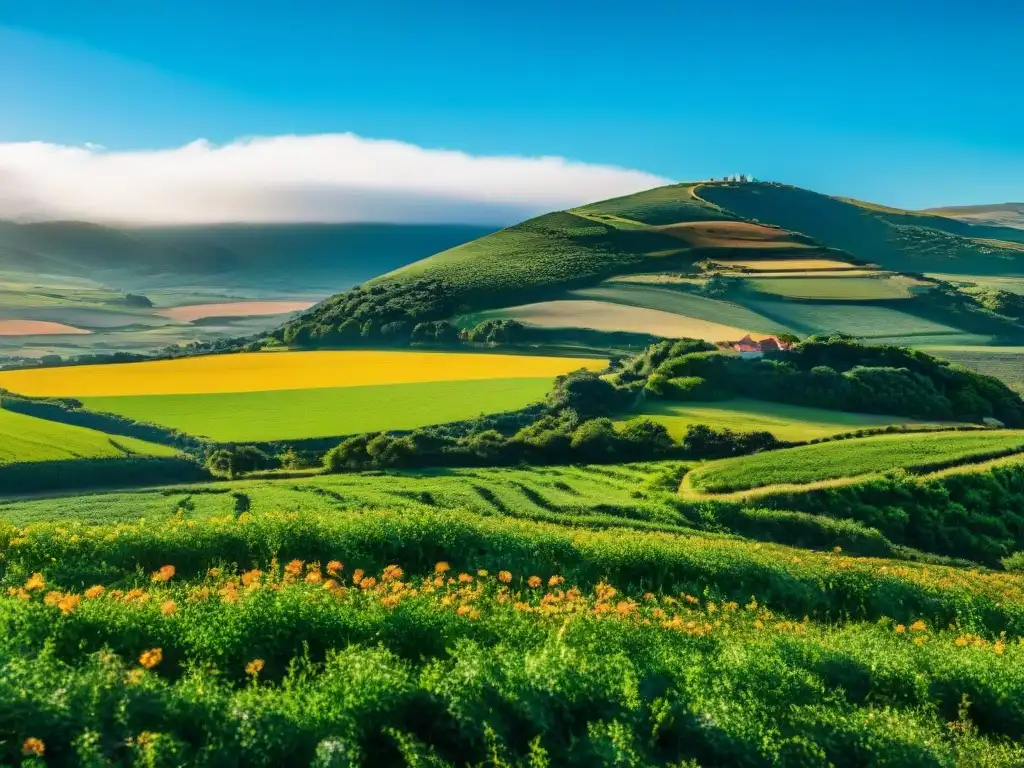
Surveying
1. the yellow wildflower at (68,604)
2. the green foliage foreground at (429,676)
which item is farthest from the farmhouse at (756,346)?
the yellow wildflower at (68,604)

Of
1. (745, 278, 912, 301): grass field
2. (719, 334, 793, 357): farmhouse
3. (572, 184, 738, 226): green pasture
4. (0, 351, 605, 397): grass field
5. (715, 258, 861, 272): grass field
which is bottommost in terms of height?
(0, 351, 605, 397): grass field

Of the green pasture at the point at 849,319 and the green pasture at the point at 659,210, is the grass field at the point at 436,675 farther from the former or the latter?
the green pasture at the point at 659,210

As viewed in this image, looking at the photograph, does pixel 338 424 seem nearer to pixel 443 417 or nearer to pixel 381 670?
pixel 443 417

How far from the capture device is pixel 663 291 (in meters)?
125

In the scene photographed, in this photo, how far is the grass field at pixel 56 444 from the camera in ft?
134

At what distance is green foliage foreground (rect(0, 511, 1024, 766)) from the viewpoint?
25.4 ft

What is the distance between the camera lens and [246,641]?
9477 mm

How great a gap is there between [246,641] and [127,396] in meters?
55.5

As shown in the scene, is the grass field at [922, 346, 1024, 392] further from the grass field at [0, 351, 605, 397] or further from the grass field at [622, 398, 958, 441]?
the grass field at [0, 351, 605, 397]

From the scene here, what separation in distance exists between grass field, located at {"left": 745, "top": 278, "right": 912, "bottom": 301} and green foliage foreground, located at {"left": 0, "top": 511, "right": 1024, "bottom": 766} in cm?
11617

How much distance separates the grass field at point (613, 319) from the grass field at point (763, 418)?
108 ft

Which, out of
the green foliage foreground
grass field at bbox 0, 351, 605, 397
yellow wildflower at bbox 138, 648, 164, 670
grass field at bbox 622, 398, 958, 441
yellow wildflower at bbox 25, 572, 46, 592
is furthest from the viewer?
grass field at bbox 0, 351, 605, 397

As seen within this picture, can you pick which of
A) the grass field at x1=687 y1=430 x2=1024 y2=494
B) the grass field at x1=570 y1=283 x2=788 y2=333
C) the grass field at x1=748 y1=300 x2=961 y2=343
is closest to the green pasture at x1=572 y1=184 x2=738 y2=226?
the grass field at x1=570 y1=283 x2=788 y2=333

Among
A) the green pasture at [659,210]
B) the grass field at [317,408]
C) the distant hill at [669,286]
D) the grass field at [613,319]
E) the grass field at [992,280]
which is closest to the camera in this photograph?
the grass field at [317,408]
